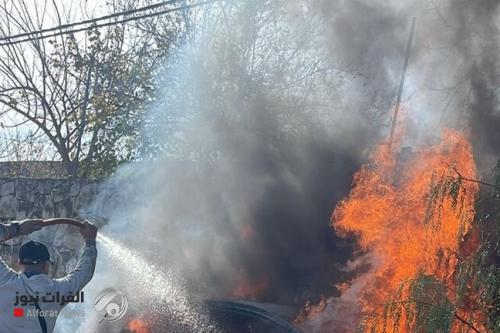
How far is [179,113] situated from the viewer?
12680 millimetres

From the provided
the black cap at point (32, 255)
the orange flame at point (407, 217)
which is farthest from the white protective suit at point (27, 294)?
the orange flame at point (407, 217)

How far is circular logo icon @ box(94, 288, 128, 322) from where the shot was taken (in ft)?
25.0

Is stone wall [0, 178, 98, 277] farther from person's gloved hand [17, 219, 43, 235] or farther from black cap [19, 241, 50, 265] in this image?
black cap [19, 241, 50, 265]

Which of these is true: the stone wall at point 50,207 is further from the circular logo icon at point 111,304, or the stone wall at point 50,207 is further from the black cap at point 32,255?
the black cap at point 32,255

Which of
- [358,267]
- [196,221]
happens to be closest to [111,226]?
[196,221]

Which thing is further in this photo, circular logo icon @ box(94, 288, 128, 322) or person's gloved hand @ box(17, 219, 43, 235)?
circular logo icon @ box(94, 288, 128, 322)

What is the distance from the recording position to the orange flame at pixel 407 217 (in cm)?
661

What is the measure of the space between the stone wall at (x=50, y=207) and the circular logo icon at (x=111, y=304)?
3420 mm

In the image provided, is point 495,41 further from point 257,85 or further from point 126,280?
point 126,280

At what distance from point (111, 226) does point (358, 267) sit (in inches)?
187

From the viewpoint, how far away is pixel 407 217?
25.6ft

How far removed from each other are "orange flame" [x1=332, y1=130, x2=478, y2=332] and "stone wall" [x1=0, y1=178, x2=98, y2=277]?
500 centimetres

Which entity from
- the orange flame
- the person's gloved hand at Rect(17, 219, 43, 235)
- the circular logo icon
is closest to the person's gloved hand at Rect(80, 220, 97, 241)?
the person's gloved hand at Rect(17, 219, 43, 235)

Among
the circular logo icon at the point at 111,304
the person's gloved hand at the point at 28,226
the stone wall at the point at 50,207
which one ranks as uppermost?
the person's gloved hand at the point at 28,226
